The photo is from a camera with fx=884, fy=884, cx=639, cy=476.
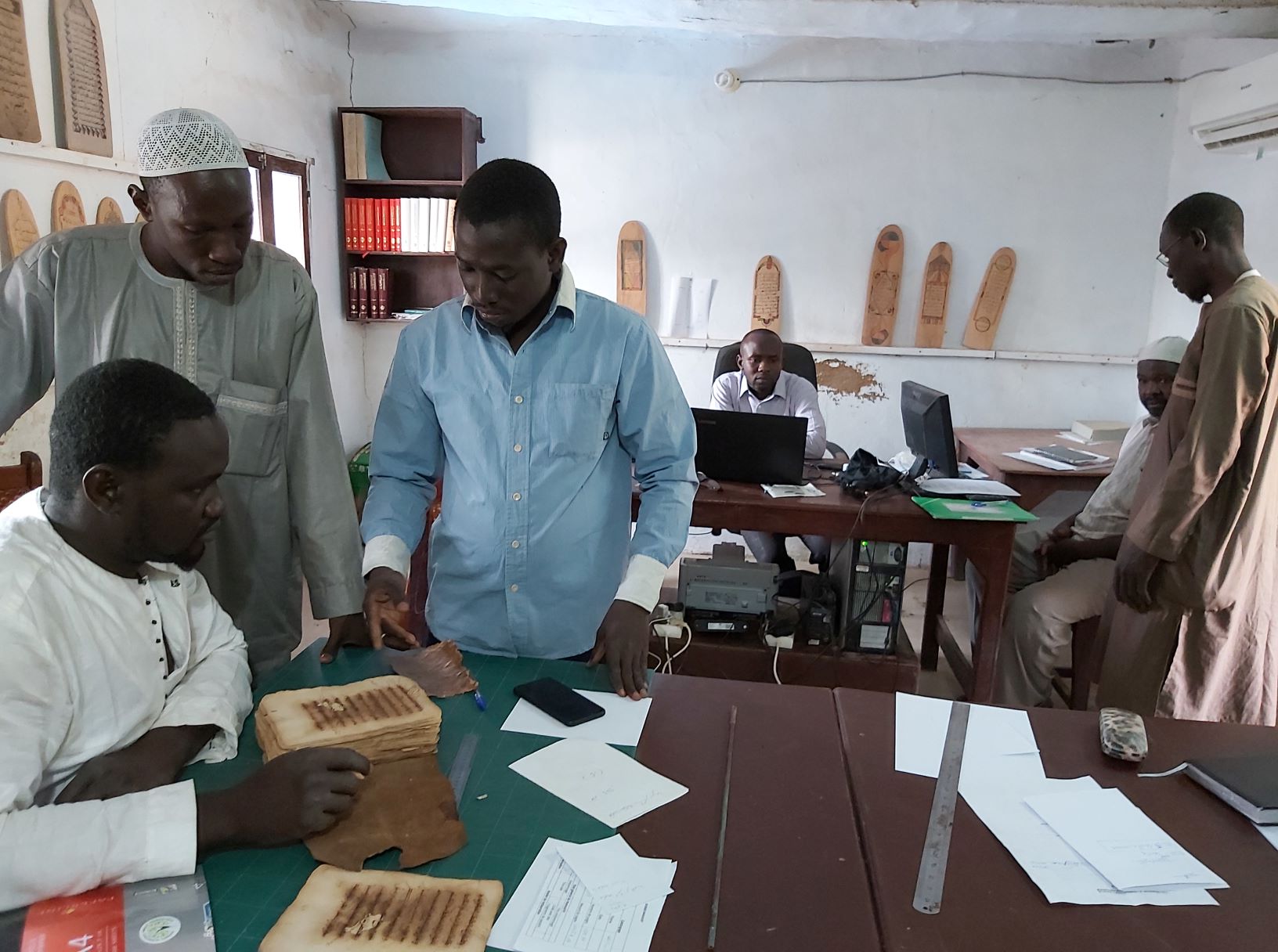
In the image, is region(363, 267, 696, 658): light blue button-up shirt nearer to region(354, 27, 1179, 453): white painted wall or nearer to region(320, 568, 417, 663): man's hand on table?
region(320, 568, 417, 663): man's hand on table

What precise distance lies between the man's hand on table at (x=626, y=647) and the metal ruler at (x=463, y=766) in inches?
9.6

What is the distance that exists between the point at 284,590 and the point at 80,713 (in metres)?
0.63

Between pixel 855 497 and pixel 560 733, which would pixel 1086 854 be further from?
pixel 855 497

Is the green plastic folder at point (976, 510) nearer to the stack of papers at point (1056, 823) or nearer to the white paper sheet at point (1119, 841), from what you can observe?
the stack of papers at point (1056, 823)

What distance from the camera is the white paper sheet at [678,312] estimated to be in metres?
4.73

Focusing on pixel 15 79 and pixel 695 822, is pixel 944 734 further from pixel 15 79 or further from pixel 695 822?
pixel 15 79

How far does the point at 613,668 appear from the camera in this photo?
1387 mm

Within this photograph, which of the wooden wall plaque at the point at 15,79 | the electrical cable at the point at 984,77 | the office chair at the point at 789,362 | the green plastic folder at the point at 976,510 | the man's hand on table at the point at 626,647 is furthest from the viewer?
the electrical cable at the point at 984,77

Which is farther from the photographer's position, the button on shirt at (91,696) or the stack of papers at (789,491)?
the stack of papers at (789,491)

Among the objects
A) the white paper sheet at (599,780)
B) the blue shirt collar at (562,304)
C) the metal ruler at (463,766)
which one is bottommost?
the metal ruler at (463,766)

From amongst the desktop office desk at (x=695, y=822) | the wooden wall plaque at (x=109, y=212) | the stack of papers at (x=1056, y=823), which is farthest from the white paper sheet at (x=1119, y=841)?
the wooden wall plaque at (x=109, y=212)

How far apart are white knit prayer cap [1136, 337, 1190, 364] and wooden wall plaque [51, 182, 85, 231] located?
11.2 feet

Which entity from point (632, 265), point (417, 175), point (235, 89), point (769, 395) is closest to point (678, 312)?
point (632, 265)

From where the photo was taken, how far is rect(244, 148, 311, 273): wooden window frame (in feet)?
12.4
